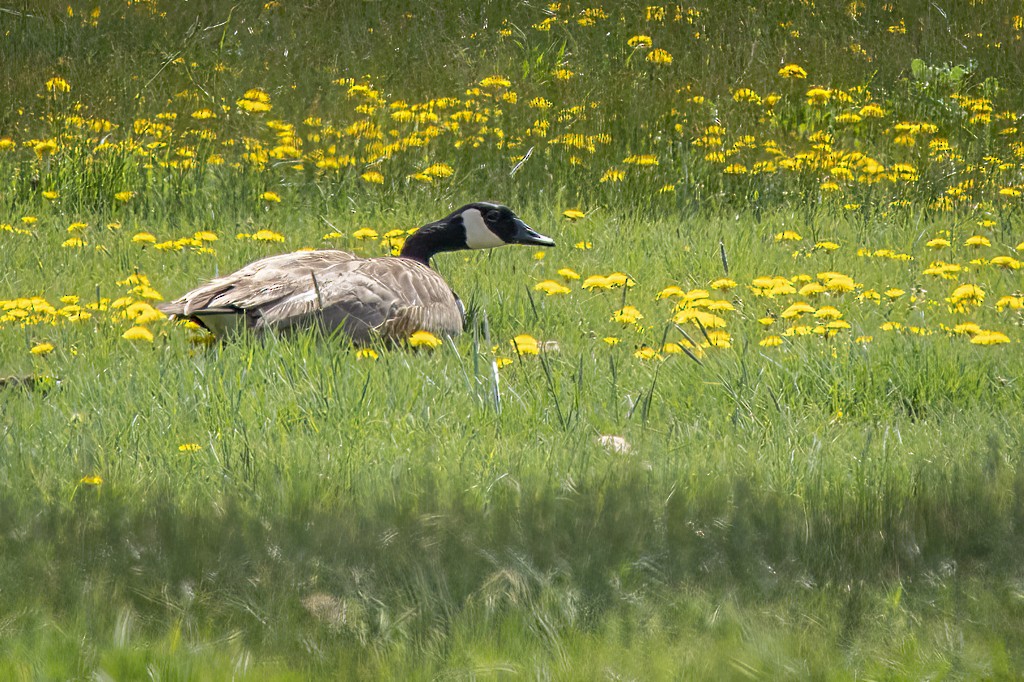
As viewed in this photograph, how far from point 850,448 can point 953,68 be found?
6.90 m

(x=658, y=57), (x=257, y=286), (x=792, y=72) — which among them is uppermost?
(x=658, y=57)

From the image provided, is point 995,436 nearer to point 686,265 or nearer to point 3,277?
point 686,265

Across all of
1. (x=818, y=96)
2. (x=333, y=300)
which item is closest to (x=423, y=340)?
(x=333, y=300)

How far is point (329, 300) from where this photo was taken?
501 cm

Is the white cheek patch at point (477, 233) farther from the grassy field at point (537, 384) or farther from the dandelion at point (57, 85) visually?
the dandelion at point (57, 85)

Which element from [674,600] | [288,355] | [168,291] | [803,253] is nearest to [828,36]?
[803,253]

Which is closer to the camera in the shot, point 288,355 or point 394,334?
point 288,355

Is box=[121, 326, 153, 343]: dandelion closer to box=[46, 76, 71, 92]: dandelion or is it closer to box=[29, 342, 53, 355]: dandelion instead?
box=[29, 342, 53, 355]: dandelion

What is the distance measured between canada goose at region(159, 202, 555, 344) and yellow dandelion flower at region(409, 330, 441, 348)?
191 millimetres

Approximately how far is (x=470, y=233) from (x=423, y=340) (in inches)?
59.0

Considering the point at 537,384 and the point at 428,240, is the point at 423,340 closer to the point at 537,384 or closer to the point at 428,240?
the point at 537,384

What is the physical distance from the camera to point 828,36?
10445mm

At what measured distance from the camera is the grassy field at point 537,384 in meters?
2.72

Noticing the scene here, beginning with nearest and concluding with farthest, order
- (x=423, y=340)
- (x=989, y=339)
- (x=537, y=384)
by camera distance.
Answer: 1. (x=537, y=384)
2. (x=989, y=339)
3. (x=423, y=340)
